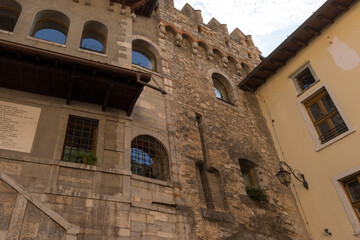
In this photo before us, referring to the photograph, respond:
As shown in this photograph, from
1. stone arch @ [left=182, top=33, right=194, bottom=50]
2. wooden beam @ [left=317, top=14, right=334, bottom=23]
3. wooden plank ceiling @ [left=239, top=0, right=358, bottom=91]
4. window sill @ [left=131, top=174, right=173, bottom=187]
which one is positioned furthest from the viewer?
stone arch @ [left=182, top=33, right=194, bottom=50]

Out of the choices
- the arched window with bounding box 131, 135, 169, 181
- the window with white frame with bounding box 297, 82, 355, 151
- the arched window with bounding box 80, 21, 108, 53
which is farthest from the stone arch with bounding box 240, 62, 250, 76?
the arched window with bounding box 131, 135, 169, 181

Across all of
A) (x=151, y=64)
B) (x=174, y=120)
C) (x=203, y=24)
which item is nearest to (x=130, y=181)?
(x=174, y=120)

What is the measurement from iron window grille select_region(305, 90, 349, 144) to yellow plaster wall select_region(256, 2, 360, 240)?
0.31 meters

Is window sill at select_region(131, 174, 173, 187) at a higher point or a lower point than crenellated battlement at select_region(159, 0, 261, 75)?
lower

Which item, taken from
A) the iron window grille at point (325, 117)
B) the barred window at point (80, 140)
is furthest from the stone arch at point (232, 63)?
the barred window at point (80, 140)

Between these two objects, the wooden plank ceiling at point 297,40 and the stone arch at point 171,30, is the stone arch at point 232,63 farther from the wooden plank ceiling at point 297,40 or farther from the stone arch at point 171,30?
the stone arch at point 171,30

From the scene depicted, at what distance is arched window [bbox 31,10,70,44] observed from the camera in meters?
9.49

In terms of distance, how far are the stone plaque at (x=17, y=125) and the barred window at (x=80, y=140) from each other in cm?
78

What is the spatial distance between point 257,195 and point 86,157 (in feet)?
18.3

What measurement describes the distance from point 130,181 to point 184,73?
18.4 feet

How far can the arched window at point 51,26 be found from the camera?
31.1ft

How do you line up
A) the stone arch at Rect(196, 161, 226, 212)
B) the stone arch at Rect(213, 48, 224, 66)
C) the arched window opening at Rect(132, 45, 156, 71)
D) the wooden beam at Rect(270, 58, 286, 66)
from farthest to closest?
the stone arch at Rect(213, 48, 224, 66)
the wooden beam at Rect(270, 58, 286, 66)
the arched window opening at Rect(132, 45, 156, 71)
the stone arch at Rect(196, 161, 226, 212)

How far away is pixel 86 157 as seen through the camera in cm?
736

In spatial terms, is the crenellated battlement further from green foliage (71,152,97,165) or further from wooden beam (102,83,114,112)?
green foliage (71,152,97,165)
